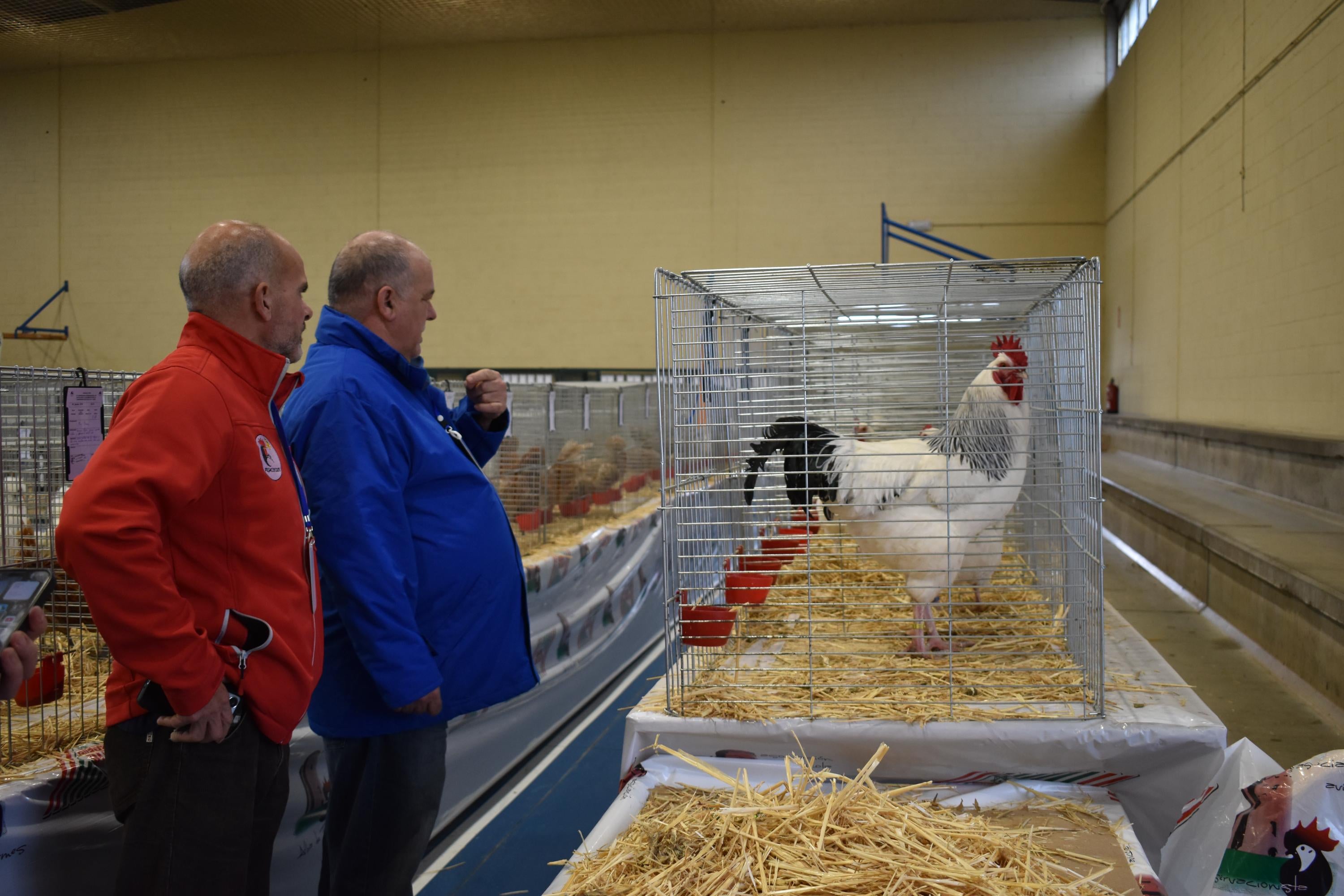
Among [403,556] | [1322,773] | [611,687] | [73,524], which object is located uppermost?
[73,524]

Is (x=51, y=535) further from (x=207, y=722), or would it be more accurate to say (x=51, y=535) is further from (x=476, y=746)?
(x=207, y=722)

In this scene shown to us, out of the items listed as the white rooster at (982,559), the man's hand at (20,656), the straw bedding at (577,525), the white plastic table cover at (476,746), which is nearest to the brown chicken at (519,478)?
the straw bedding at (577,525)

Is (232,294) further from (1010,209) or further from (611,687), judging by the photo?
(1010,209)

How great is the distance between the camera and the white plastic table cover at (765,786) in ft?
5.88

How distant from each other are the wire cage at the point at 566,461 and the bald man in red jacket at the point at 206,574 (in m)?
3.66

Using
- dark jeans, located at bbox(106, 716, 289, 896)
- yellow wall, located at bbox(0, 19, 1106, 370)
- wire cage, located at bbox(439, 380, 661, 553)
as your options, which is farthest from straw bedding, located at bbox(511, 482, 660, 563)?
yellow wall, located at bbox(0, 19, 1106, 370)

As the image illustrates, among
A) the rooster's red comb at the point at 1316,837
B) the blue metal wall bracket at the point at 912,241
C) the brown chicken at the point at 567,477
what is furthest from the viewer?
the brown chicken at the point at 567,477

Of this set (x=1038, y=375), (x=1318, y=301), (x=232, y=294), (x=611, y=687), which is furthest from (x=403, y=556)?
(x=1318, y=301)

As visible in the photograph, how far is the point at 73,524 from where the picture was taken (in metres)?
1.17

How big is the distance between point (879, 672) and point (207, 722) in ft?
5.71

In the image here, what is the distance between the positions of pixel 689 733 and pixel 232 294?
56.4 inches

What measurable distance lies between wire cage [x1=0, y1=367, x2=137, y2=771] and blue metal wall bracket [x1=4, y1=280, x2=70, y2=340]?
41.7 feet

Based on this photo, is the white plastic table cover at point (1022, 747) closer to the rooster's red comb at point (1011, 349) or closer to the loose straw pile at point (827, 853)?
the loose straw pile at point (827, 853)

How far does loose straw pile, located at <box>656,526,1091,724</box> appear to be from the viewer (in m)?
2.15
